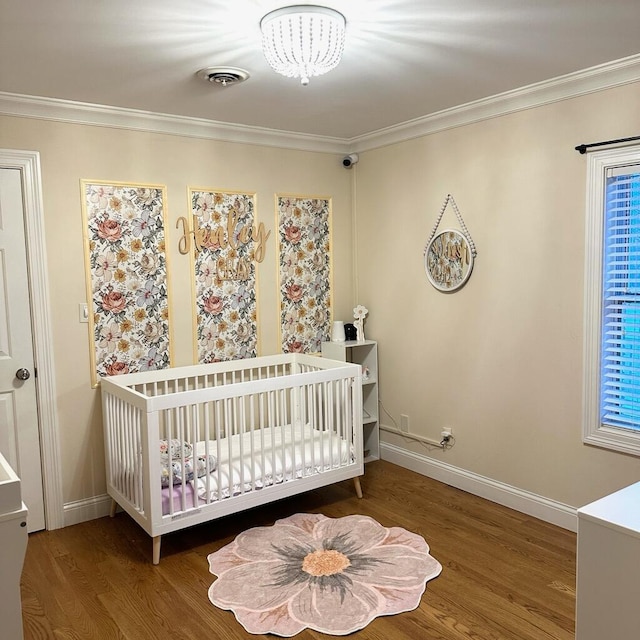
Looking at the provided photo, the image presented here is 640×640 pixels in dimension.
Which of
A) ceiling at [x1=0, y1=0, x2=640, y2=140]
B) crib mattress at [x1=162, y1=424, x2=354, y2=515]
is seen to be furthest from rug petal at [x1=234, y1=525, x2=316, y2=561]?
ceiling at [x1=0, y1=0, x2=640, y2=140]

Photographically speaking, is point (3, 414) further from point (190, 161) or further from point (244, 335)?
point (190, 161)

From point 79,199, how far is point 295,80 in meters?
1.41

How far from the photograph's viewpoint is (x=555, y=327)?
3.28 m

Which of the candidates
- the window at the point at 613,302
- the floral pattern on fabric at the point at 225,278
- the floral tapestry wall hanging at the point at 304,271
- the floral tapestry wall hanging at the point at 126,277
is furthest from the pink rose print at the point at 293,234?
the window at the point at 613,302

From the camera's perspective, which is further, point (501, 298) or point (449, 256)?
point (449, 256)

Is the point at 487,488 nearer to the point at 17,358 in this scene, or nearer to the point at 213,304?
the point at 213,304

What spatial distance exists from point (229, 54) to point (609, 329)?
89.3 inches

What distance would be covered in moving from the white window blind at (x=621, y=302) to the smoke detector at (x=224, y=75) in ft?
6.09

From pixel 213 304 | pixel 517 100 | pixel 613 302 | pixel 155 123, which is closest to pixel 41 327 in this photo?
pixel 213 304

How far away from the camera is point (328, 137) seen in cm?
434

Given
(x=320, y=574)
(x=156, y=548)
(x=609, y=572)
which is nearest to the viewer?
(x=609, y=572)

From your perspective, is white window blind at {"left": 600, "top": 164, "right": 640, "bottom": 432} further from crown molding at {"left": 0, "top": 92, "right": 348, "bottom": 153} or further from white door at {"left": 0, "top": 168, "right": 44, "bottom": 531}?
white door at {"left": 0, "top": 168, "right": 44, "bottom": 531}

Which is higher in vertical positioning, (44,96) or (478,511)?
(44,96)

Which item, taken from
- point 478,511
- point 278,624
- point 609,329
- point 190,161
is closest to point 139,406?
point 278,624
